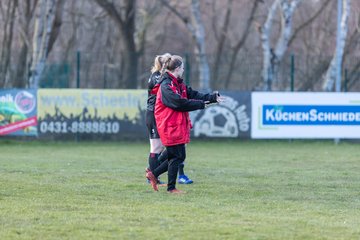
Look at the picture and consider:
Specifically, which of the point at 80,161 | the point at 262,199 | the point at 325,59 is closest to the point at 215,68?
the point at 325,59

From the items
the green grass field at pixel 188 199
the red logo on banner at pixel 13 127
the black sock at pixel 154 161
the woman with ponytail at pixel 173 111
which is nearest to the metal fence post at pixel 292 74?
the green grass field at pixel 188 199

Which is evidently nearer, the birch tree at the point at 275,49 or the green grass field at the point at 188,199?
the green grass field at the point at 188,199

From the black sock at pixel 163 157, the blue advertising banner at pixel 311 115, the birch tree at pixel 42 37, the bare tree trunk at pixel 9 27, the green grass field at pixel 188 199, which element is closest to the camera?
the green grass field at pixel 188 199

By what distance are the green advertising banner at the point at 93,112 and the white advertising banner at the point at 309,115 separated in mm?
3180

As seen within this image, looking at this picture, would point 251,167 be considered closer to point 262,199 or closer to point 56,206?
point 262,199

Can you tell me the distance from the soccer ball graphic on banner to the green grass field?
13.8ft

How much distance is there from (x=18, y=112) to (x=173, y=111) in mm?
11349

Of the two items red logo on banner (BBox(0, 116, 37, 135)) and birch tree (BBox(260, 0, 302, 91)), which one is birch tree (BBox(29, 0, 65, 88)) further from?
birch tree (BBox(260, 0, 302, 91))

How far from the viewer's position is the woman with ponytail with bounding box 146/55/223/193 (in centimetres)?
1073

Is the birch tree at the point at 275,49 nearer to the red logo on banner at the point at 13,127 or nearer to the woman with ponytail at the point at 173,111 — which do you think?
the red logo on banner at the point at 13,127

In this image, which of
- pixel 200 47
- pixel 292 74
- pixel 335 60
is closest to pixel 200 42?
pixel 200 47

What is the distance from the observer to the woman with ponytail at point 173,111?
35.2 ft

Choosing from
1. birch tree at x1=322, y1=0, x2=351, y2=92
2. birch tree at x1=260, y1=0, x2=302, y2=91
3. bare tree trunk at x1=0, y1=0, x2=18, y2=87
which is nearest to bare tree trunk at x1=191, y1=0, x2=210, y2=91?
birch tree at x1=260, y1=0, x2=302, y2=91

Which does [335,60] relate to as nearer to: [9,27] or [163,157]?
[9,27]
